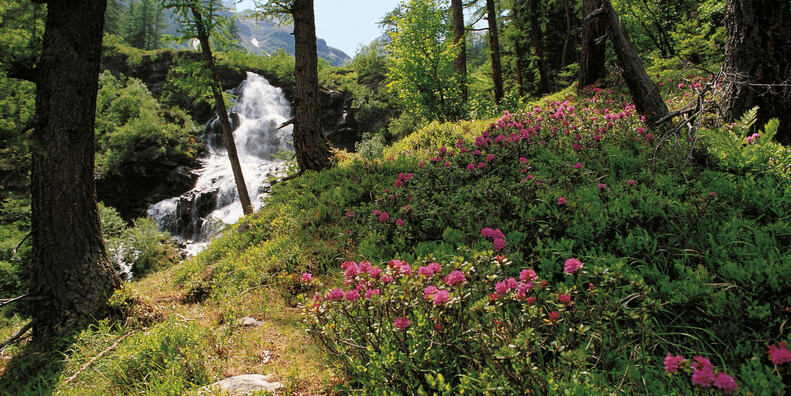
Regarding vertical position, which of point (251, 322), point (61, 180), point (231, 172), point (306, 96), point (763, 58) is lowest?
point (251, 322)

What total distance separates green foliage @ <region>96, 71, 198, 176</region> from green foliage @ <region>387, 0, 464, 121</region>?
16740 millimetres

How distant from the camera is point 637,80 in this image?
4.30 meters

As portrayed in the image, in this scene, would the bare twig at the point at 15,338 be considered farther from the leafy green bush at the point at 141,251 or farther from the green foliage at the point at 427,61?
the leafy green bush at the point at 141,251

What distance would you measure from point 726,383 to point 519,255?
1.46 meters

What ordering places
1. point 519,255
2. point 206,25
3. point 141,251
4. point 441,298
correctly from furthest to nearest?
point 141,251
point 206,25
point 519,255
point 441,298

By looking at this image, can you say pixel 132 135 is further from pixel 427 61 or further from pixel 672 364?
pixel 672 364

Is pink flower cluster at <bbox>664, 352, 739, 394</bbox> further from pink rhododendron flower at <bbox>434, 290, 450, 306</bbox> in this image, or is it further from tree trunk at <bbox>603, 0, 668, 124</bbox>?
tree trunk at <bbox>603, 0, 668, 124</bbox>

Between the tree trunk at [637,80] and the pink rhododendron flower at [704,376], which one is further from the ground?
the tree trunk at [637,80]

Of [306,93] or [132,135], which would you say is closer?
[306,93]

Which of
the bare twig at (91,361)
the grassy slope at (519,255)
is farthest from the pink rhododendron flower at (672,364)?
the bare twig at (91,361)

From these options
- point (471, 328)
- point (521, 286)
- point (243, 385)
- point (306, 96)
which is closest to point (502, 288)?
point (521, 286)

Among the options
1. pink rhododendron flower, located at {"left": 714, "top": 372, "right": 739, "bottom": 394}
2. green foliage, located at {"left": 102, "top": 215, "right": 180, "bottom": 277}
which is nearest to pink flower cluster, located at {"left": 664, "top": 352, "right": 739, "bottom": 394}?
pink rhododendron flower, located at {"left": 714, "top": 372, "right": 739, "bottom": 394}

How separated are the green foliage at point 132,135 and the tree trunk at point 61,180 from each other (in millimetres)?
18335

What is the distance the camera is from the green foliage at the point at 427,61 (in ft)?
27.8
